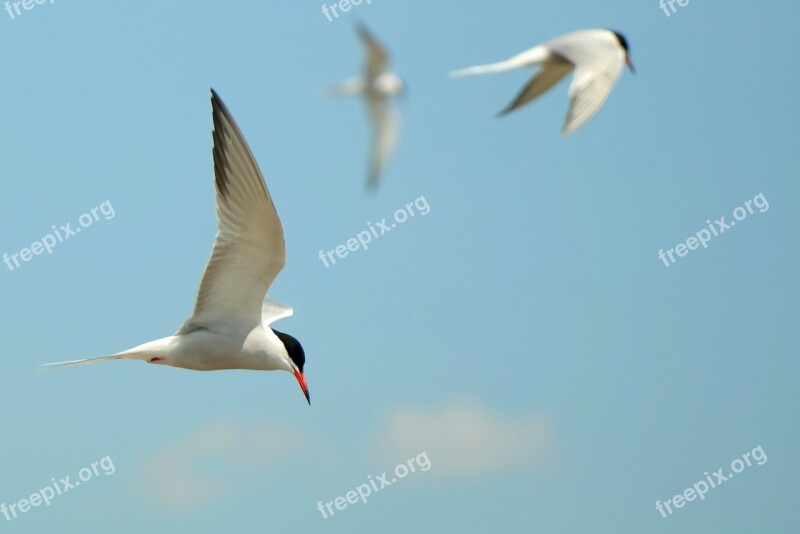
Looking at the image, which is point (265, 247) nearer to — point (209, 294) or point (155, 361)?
point (209, 294)

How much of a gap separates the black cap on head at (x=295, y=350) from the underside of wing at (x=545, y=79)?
2.40m

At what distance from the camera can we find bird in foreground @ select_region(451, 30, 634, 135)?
4891 mm

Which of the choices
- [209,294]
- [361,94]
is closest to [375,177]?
[361,94]

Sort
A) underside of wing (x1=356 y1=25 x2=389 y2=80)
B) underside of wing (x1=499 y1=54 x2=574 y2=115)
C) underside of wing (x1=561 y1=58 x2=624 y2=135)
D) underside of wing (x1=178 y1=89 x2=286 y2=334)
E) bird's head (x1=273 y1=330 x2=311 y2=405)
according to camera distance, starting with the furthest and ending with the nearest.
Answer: bird's head (x1=273 y1=330 x2=311 y2=405), underside of wing (x1=178 y1=89 x2=286 y2=334), underside of wing (x1=499 y1=54 x2=574 y2=115), underside of wing (x1=561 y1=58 x2=624 y2=135), underside of wing (x1=356 y1=25 x2=389 y2=80)

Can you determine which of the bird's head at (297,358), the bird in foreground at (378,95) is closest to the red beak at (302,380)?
the bird's head at (297,358)

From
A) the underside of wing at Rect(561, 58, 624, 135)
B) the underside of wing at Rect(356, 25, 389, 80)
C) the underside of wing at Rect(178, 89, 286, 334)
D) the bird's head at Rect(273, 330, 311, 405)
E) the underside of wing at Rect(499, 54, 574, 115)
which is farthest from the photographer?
the bird's head at Rect(273, 330, 311, 405)

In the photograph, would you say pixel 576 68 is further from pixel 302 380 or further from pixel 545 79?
pixel 302 380

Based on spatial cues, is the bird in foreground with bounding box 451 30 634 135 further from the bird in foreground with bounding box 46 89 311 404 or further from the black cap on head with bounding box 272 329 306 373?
the black cap on head with bounding box 272 329 306 373

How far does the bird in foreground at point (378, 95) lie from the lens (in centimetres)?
443

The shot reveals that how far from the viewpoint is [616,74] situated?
5109 mm

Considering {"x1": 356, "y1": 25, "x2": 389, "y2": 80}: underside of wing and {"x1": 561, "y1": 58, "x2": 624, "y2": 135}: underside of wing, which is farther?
{"x1": 561, "y1": 58, "x2": 624, "y2": 135}: underside of wing

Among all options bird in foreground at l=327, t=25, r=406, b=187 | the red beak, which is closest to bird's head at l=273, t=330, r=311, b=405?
the red beak

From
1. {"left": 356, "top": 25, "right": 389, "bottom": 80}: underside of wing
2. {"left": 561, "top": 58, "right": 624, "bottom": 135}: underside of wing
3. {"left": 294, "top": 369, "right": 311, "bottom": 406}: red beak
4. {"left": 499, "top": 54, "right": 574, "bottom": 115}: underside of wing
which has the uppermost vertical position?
{"left": 356, "top": 25, "right": 389, "bottom": 80}: underside of wing

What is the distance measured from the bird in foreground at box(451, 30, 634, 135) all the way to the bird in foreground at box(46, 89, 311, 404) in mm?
1625
